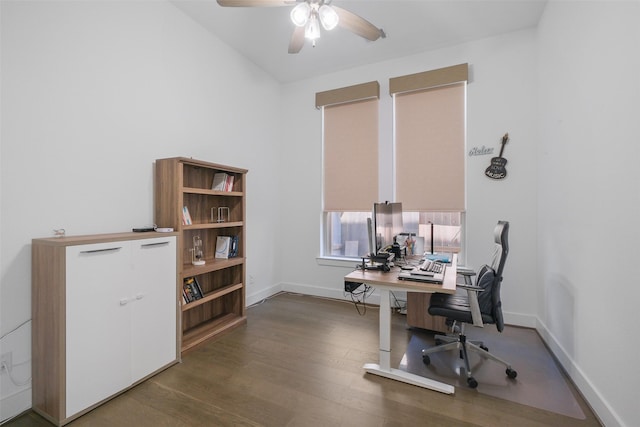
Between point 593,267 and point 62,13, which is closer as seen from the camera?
point 593,267

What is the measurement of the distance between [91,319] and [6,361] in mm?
547

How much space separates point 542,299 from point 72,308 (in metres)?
3.99

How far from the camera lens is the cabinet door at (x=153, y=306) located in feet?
6.72

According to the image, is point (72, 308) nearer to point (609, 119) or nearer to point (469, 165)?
point (609, 119)

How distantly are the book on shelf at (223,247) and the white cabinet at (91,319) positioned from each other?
3.23 ft

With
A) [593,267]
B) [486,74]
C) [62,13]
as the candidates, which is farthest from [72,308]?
[486,74]

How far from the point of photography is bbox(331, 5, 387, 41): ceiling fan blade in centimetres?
216

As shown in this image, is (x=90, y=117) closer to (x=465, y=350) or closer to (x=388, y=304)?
(x=388, y=304)

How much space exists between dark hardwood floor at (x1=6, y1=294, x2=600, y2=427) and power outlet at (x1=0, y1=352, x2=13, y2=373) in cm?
33

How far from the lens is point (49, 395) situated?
170cm

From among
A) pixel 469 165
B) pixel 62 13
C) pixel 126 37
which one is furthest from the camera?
pixel 469 165

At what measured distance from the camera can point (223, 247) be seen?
3170 mm

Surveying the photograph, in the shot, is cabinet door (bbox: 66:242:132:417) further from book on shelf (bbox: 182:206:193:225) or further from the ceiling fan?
the ceiling fan

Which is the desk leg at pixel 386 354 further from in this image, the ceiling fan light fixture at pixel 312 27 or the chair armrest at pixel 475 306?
the ceiling fan light fixture at pixel 312 27
